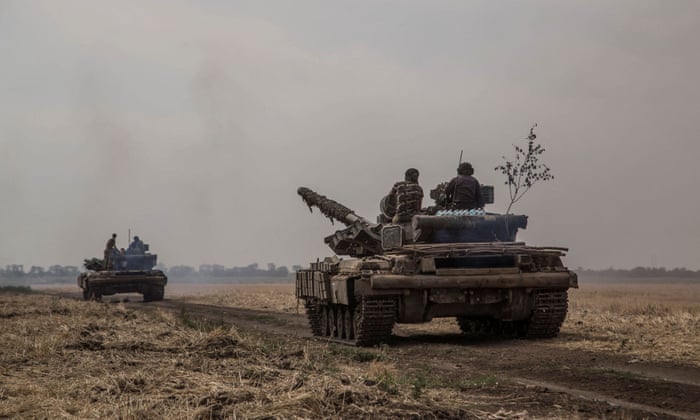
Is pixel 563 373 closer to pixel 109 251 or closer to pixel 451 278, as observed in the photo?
pixel 451 278

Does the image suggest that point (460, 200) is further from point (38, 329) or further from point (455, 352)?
point (38, 329)

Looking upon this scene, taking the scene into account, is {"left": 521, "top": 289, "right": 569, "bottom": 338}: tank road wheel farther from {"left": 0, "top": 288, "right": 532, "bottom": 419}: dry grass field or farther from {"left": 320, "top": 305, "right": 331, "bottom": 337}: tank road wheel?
{"left": 320, "top": 305, "right": 331, "bottom": 337}: tank road wheel

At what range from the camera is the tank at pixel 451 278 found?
15.3 meters

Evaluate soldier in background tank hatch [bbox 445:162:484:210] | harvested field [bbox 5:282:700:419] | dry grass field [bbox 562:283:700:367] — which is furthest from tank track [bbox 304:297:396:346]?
dry grass field [bbox 562:283:700:367]

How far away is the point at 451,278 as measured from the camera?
15.2 metres

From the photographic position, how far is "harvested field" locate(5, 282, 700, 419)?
780 centimetres

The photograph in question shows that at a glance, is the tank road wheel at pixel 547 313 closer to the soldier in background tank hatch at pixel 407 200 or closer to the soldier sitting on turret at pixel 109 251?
the soldier in background tank hatch at pixel 407 200

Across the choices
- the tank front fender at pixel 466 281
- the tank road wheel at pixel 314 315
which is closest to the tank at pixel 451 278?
the tank front fender at pixel 466 281

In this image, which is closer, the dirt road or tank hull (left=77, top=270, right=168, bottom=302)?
the dirt road

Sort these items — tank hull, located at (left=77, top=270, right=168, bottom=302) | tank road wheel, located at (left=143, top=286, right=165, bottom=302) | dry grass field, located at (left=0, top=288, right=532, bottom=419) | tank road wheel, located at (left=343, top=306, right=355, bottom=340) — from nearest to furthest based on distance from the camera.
A: 1. dry grass field, located at (left=0, top=288, right=532, bottom=419)
2. tank road wheel, located at (left=343, top=306, right=355, bottom=340)
3. tank hull, located at (left=77, top=270, right=168, bottom=302)
4. tank road wheel, located at (left=143, top=286, right=165, bottom=302)

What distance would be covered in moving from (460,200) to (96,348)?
7.22m

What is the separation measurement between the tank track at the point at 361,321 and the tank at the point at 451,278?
0.06 feet

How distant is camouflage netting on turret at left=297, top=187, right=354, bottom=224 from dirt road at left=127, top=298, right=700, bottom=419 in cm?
378

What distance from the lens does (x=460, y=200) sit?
1694cm
